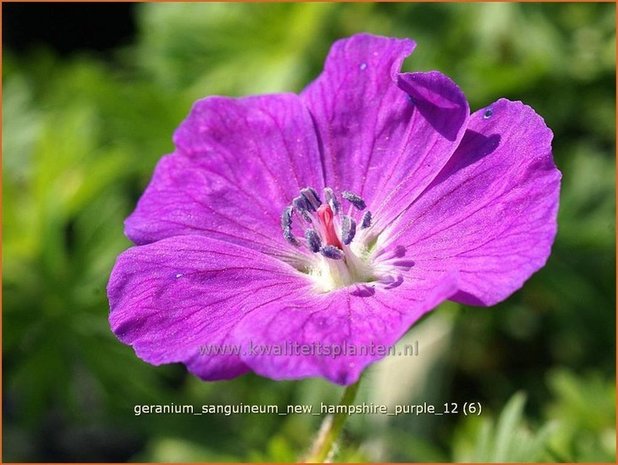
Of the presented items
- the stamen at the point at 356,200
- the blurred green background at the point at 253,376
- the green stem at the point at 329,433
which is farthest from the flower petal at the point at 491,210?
the blurred green background at the point at 253,376

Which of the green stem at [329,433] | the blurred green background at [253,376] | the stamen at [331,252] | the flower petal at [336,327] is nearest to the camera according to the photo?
the flower petal at [336,327]

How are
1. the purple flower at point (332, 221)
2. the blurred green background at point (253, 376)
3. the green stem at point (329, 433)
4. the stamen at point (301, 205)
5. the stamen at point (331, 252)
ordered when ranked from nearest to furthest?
the purple flower at point (332, 221)
the green stem at point (329, 433)
the stamen at point (331, 252)
the stamen at point (301, 205)
the blurred green background at point (253, 376)

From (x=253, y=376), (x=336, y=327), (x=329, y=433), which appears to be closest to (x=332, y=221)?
(x=336, y=327)

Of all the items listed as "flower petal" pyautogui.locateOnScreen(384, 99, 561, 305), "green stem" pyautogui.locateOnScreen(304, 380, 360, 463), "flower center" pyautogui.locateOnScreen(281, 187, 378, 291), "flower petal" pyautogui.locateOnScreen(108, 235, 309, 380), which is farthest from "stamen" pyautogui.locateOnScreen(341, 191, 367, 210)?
"green stem" pyautogui.locateOnScreen(304, 380, 360, 463)

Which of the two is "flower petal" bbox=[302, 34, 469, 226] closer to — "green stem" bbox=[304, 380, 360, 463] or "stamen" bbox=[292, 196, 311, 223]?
"stamen" bbox=[292, 196, 311, 223]

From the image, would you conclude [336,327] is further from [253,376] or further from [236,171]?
[253,376]

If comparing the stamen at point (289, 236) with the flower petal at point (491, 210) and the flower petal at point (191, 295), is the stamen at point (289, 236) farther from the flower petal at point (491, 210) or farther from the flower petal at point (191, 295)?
the flower petal at point (491, 210)

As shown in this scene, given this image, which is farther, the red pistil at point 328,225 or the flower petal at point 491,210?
the red pistil at point 328,225
